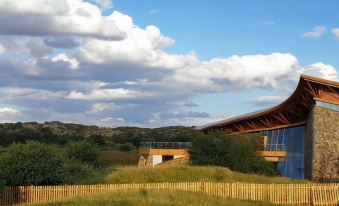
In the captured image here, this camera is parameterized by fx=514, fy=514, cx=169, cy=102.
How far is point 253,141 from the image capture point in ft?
187

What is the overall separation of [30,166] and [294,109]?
30.8 meters

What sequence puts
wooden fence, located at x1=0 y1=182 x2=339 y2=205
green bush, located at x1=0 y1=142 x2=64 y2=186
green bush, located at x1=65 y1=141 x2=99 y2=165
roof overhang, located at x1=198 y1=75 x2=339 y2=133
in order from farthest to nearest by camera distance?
green bush, located at x1=65 y1=141 x2=99 y2=165 → roof overhang, located at x1=198 y1=75 x2=339 y2=133 → green bush, located at x1=0 y1=142 x2=64 y2=186 → wooden fence, located at x1=0 y1=182 x2=339 y2=205

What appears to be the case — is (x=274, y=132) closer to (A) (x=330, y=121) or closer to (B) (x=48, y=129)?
(A) (x=330, y=121)

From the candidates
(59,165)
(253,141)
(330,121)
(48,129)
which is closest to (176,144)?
(253,141)

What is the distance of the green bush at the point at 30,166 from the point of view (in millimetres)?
35469

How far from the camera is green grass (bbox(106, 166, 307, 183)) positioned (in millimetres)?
41219

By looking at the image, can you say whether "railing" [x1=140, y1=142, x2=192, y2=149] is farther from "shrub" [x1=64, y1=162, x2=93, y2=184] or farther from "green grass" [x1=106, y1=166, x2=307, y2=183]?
"shrub" [x1=64, y1=162, x2=93, y2=184]

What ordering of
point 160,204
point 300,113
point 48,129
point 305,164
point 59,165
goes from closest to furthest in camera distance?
point 160,204 < point 59,165 < point 305,164 < point 300,113 < point 48,129

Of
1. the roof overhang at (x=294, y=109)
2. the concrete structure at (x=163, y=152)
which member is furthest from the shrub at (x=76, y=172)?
the roof overhang at (x=294, y=109)

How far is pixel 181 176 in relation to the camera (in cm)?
4228

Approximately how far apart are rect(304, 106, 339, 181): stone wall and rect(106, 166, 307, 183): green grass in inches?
204

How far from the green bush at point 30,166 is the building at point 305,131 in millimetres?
23032

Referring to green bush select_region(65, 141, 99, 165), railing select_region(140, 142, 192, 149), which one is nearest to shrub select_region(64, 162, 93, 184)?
green bush select_region(65, 141, 99, 165)

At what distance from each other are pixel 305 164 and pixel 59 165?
25585mm
